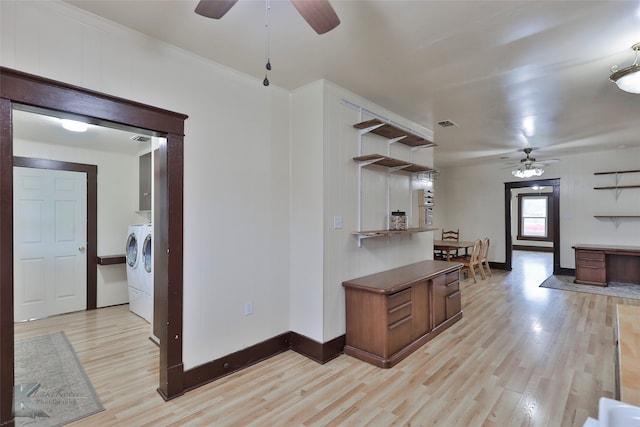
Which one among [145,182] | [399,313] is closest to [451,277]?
[399,313]

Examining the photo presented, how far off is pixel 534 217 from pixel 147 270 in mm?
12564

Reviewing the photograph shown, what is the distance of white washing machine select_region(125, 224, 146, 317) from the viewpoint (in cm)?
418

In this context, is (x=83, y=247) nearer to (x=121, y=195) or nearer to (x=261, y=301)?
(x=121, y=195)

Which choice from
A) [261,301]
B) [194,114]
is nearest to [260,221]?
[261,301]

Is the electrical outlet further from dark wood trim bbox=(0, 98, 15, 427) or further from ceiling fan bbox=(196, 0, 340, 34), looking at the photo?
ceiling fan bbox=(196, 0, 340, 34)

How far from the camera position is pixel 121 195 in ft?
16.7

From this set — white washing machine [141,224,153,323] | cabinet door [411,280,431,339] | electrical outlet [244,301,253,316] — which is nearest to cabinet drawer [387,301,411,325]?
cabinet door [411,280,431,339]

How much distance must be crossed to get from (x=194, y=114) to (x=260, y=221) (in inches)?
42.0

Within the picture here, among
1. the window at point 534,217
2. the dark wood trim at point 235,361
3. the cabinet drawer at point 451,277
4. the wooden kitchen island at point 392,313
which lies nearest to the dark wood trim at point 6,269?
the dark wood trim at point 235,361

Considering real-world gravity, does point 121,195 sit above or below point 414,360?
above

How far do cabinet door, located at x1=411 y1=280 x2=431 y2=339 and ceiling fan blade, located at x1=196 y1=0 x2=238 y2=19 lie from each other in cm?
280

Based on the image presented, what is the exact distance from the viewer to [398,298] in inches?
118

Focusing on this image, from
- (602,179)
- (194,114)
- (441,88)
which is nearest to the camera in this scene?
(194,114)

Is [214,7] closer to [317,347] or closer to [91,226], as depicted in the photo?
[317,347]
